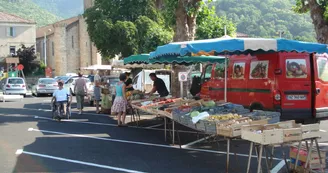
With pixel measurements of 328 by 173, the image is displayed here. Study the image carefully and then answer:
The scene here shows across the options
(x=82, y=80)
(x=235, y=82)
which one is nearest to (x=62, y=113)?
(x=82, y=80)

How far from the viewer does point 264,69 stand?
10.6 meters

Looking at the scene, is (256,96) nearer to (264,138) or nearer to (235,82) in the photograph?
(235,82)

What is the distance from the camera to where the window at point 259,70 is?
10.6 metres

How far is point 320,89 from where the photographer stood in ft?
33.4

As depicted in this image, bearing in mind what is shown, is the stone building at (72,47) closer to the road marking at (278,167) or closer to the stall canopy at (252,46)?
the stall canopy at (252,46)

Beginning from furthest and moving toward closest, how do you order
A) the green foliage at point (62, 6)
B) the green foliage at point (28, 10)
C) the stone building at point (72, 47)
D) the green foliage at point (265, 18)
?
the green foliage at point (62, 6) → the green foliage at point (28, 10) → the green foliage at point (265, 18) → the stone building at point (72, 47)

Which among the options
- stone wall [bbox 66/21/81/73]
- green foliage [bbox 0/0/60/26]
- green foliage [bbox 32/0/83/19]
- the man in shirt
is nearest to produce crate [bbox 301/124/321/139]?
the man in shirt

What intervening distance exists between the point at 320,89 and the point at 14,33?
55.1 meters

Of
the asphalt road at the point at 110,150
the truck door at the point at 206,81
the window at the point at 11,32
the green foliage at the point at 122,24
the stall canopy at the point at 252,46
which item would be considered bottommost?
the asphalt road at the point at 110,150

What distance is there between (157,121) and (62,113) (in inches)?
134

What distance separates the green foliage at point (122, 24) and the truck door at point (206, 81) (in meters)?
12.6

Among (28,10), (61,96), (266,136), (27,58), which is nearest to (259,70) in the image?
(266,136)

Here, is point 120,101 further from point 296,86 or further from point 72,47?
point 72,47

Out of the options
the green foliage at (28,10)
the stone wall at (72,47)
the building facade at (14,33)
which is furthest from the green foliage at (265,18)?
the green foliage at (28,10)
